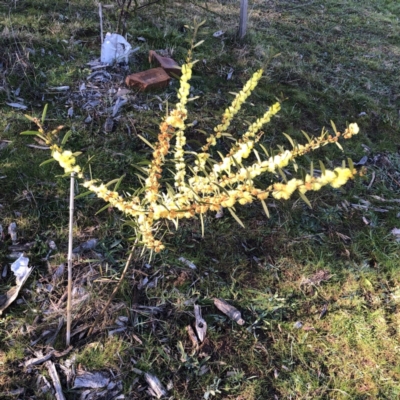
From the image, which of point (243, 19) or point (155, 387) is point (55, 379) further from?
point (243, 19)

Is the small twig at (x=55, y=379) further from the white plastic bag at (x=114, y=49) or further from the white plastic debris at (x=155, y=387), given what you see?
the white plastic bag at (x=114, y=49)

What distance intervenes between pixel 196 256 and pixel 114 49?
2.52 meters

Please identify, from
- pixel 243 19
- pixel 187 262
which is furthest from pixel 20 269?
pixel 243 19

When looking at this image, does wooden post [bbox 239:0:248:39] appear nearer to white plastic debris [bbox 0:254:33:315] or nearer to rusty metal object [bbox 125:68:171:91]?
rusty metal object [bbox 125:68:171:91]

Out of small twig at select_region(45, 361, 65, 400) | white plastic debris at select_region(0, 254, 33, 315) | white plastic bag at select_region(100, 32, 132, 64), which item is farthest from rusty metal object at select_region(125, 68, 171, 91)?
small twig at select_region(45, 361, 65, 400)

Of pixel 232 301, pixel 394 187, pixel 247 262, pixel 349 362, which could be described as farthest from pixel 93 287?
pixel 394 187

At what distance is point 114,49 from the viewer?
3.98 m

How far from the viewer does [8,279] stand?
2377 millimetres

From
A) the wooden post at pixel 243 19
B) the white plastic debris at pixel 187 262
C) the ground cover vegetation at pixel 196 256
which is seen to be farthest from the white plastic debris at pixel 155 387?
the wooden post at pixel 243 19

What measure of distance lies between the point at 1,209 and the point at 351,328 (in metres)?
2.60

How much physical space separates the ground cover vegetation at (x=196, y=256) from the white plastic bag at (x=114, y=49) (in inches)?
4.8

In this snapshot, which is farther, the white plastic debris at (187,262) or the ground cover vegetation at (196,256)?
the white plastic debris at (187,262)

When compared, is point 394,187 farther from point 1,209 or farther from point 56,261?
point 1,209

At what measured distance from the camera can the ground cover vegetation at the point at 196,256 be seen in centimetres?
221
